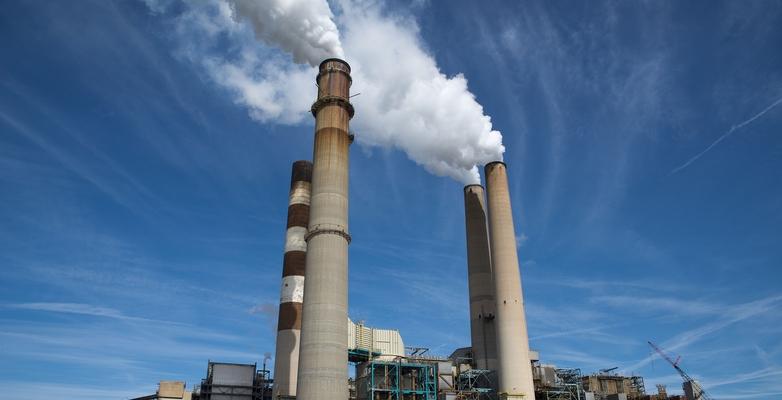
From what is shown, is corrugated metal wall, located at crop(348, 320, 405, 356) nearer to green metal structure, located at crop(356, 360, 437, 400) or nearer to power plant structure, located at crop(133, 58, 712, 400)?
Answer: power plant structure, located at crop(133, 58, 712, 400)

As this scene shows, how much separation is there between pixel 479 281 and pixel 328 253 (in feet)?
88.8

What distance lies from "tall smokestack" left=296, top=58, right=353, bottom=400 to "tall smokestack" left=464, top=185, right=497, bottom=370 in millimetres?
23666

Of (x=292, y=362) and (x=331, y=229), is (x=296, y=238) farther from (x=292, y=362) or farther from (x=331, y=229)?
(x=331, y=229)

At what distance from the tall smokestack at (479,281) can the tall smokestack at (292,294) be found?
19794 mm

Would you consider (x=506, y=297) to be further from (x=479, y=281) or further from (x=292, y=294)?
(x=292, y=294)

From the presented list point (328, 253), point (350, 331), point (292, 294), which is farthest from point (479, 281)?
point (328, 253)

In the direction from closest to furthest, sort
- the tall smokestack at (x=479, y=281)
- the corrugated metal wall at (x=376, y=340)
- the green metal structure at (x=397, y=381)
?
the green metal structure at (x=397, y=381)
the corrugated metal wall at (x=376, y=340)
the tall smokestack at (x=479, y=281)

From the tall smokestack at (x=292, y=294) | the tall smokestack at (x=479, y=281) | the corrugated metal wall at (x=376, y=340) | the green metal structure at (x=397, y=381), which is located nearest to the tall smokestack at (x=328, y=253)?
the tall smokestack at (x=292, y=294)

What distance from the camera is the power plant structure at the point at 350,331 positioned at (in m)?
43.8

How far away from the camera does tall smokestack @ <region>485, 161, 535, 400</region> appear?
179 ft

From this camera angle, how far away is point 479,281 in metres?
66.9

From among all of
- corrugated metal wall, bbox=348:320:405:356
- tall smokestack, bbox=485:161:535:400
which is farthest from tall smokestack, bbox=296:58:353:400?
tall smokestack, bbox=485:161:535:400

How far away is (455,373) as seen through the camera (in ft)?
193

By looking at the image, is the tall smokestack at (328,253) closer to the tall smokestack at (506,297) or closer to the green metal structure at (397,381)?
the green metal structure at (397,381)
